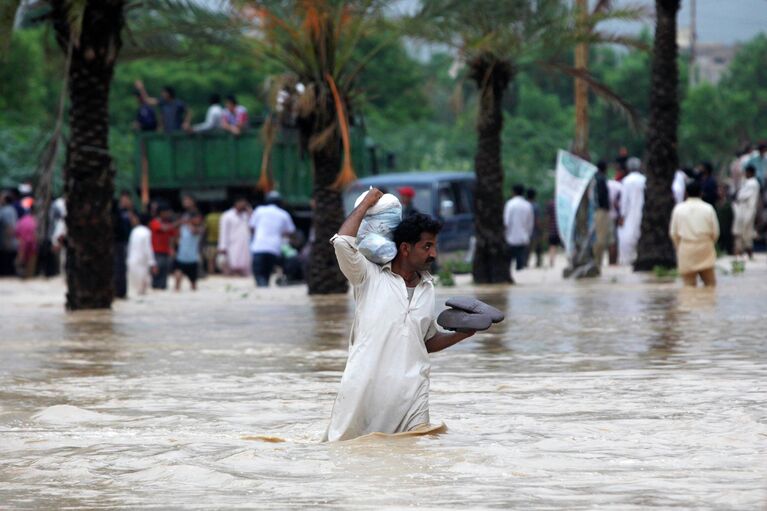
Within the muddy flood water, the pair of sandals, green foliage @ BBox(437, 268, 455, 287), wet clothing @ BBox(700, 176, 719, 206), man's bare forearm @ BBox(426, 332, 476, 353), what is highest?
wet clothing @ BBox(700, 176, 719, 206)

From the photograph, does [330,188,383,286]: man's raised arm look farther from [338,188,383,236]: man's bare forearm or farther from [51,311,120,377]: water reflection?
[51,311,120,377]: water reflection

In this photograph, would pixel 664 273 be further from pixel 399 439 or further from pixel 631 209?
pixel 399 439

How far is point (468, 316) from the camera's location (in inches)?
303

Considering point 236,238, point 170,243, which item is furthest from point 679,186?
point 170,243

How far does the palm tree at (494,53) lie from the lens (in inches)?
888

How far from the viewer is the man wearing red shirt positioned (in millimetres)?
24812

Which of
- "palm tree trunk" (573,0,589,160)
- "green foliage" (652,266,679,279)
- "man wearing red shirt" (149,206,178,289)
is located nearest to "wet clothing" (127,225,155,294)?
"man wearing red shirt" (149,206,178,289)

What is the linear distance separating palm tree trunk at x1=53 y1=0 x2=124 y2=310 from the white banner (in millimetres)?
7173

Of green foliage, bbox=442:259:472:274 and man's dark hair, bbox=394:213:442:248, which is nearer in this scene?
man's dark hair, bbox=394:213:442:248

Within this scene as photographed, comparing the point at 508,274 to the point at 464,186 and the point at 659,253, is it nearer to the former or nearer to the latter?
the point at 659,253

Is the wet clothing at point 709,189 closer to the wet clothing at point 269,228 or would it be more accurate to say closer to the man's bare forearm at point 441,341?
the wet clothing at point 269,228

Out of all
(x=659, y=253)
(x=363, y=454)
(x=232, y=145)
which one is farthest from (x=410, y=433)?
(x=232, y=145)

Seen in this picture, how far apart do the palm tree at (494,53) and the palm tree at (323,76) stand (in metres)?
0.91

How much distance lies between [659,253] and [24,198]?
12.4 meters
